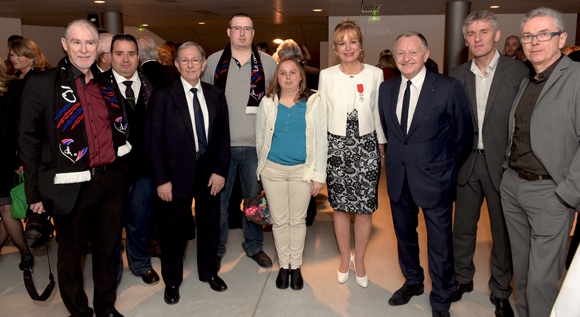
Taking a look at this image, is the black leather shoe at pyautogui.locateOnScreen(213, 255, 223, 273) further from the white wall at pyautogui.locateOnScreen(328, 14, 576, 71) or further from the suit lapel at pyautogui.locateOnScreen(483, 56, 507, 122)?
the white wall at pyautogui.locateOnScreen(328, 14, 576, 71)

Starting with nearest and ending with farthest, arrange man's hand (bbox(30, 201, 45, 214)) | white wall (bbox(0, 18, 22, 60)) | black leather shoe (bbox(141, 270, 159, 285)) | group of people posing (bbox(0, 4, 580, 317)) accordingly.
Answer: group of people posing (bbox(0, 4, 580, 317)) → man's hand (bbox(30, 201, 45, 214)) → black leather shoe (bbox(141, 270, 159, 285)) → white wall (bbox(0, 18, 22, 60))

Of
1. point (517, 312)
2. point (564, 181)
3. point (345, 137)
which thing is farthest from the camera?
point (345, 137)

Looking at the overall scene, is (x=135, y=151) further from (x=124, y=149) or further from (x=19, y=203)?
(x=19, y=203)

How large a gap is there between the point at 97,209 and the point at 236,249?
160 cm

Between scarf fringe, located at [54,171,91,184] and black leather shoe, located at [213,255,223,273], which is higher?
scarf fringe, located at [54,171,91,184]

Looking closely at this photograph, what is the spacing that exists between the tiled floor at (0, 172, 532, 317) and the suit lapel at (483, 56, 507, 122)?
4.44 feet

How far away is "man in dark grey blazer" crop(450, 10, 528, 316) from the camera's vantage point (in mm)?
2547

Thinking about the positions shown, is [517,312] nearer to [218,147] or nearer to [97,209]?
[218,147]

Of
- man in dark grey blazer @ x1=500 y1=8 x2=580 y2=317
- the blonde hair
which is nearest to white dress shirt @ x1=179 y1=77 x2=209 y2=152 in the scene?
the blonde hair

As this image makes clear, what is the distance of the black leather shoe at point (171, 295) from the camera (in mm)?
2900

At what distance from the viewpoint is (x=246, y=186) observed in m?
3.44

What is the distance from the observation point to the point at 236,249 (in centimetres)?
385

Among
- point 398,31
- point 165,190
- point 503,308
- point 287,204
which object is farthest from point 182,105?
point 398,31

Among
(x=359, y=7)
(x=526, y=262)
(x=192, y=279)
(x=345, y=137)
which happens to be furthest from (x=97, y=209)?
(x=359, y=7)
